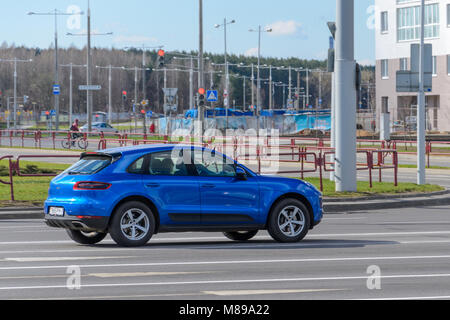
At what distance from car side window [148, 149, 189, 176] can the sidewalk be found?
23.2 feet

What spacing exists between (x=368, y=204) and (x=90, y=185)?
35.4ft

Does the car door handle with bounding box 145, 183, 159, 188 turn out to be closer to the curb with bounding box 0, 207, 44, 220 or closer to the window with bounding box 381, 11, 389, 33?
the curb with bounding box 0, 207, 44, 220

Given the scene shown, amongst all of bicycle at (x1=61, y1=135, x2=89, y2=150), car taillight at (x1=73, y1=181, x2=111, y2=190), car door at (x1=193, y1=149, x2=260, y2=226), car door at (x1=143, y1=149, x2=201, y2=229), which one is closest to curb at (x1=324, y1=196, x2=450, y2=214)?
car door at (x1=193, y1=149, x2=260, y2=226)

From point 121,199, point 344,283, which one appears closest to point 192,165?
point 121,199

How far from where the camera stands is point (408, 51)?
3406 inches

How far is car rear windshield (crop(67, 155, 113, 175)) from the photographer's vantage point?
1413 centimetres

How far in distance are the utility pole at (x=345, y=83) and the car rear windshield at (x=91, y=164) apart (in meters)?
10.7

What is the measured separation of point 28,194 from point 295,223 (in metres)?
10.8

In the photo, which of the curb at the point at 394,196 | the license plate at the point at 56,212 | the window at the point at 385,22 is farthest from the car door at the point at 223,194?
the window at the point at 385,22

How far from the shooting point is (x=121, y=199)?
13914 mm

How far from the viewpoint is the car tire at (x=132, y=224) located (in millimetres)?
13891

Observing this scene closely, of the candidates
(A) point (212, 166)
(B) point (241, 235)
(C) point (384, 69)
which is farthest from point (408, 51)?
(A) point (212, 166)

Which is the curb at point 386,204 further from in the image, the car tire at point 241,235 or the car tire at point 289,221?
the car tire at point 289,221
